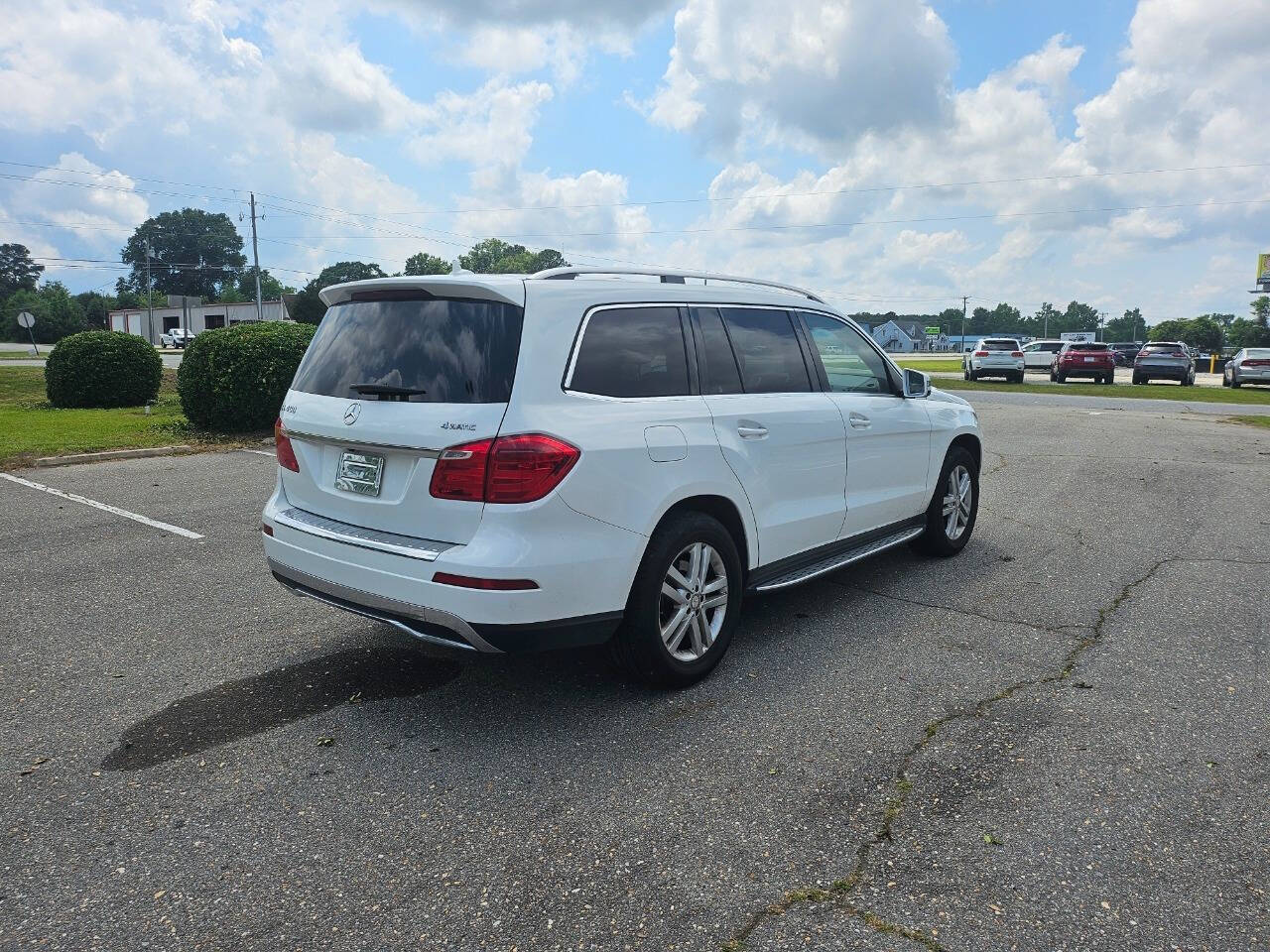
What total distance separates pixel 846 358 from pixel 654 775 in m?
3.00

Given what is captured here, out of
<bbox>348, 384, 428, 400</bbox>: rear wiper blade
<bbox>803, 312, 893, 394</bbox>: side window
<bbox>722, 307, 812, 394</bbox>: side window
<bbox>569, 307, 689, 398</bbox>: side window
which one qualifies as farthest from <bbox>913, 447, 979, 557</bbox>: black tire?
<bbox>348, 384, 428, 400</bbox>: rear wiper blade

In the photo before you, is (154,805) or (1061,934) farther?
(154,805)

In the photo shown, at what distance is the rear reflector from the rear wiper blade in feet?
2.49

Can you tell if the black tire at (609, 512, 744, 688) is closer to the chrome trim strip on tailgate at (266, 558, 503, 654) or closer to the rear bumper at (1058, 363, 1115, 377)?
the chrome trim strip on tailgate at (266, 558, 503, 654)

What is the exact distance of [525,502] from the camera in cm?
345

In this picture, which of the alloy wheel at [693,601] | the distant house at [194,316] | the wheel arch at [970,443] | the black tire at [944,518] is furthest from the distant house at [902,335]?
the alloy wheel at [693,601]

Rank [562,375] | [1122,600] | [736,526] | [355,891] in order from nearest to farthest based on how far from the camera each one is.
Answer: [355,891], [562,375], [736,526], [1122,600]

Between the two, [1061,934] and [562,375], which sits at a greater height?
[562,375]

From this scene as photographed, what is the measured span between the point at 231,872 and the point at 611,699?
5.65ft

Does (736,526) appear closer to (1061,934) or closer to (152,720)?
(1061,934)

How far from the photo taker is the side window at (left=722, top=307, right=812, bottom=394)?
15.2ft

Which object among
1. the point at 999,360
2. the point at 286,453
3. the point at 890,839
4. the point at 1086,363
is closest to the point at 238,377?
the point at 286,453

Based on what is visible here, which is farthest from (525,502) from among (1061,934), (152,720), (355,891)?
(1061,934)

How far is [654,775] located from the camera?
11.2ft
